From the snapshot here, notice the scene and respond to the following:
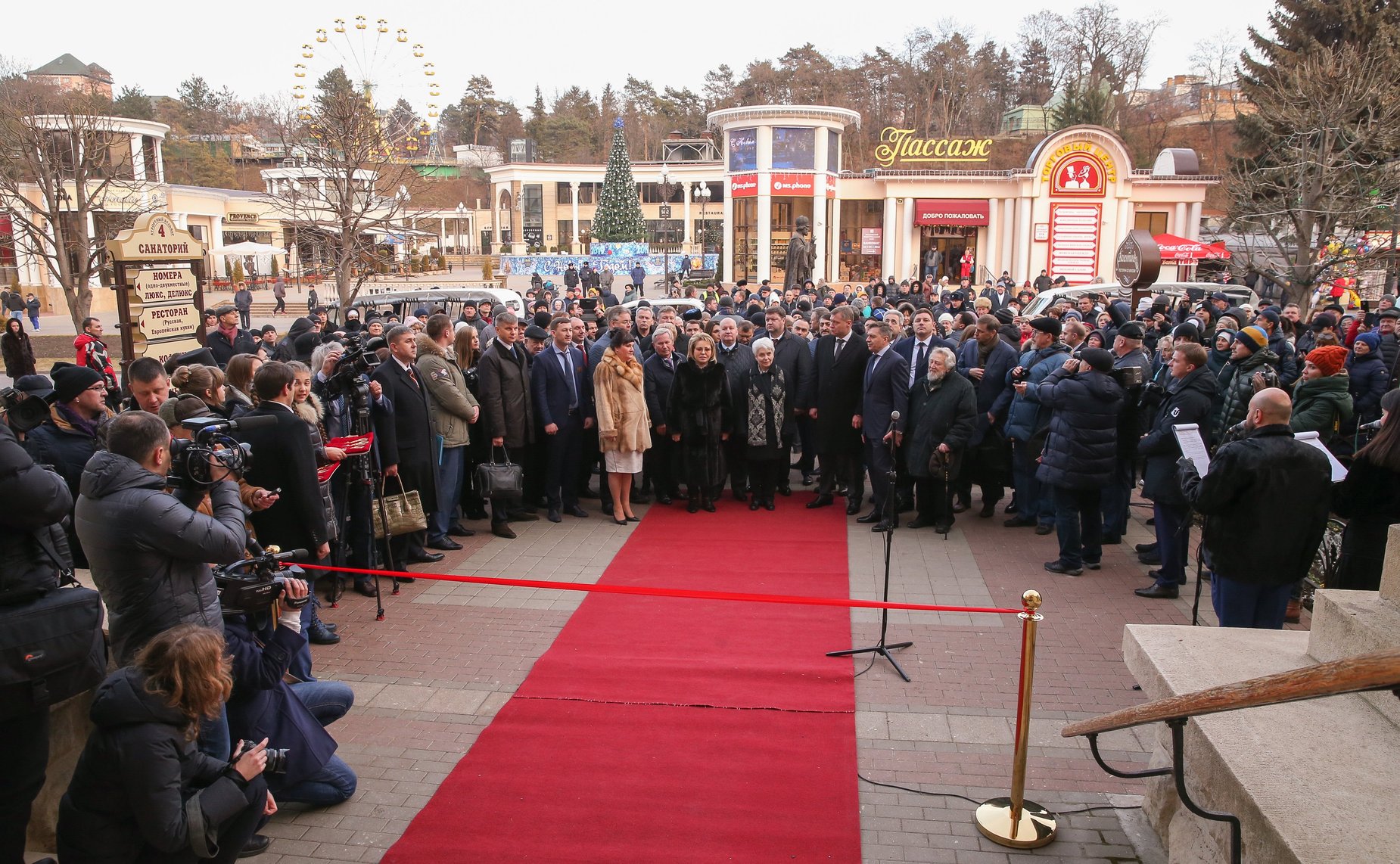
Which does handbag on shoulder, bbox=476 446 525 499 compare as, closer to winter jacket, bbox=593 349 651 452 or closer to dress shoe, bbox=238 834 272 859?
winter jacket, bbox=593 349 651 452

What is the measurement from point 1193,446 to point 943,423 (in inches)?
108

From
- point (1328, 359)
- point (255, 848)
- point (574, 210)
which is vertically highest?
point (574, 210)

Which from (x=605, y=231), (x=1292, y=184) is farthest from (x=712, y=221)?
(x=1292, y=184)

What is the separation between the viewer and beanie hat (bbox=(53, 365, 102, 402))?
5809mm

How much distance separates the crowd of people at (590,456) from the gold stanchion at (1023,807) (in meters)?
1.87

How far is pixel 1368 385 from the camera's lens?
9242 mm

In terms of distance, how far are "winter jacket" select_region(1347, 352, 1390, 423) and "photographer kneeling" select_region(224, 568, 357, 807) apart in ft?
30.9

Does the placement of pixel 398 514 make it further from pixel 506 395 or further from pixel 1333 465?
pixel 1333 465

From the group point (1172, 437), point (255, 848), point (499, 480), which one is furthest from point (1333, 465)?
point (499, 480)

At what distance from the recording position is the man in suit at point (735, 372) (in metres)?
9.99

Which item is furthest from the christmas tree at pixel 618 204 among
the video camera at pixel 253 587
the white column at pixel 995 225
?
the video camera at pixel 253 587

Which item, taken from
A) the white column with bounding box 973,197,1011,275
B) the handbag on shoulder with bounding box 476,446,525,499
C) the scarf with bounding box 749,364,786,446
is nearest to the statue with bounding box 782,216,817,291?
the white column with bounding box 973,197,1011,275

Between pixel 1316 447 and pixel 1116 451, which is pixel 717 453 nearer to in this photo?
pixel 1116 451

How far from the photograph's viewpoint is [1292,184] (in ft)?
73.4
